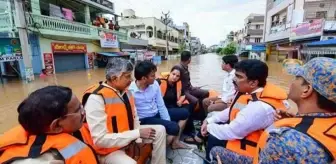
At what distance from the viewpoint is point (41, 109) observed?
34.5 inches

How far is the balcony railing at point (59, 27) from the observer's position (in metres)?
11.1

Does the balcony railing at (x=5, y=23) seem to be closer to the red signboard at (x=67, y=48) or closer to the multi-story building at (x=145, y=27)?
the red signboard at (x=67, y=48)

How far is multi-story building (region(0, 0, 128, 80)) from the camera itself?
32.1 feet

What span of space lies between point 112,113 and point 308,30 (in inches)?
689

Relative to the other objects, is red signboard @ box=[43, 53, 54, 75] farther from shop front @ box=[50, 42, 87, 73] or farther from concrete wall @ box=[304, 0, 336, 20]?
concrete wall @ box=[304, 0, 336, 20]

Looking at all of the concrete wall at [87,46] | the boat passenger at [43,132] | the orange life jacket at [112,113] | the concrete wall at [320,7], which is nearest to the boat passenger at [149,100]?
the orange life jacket at [112,113]

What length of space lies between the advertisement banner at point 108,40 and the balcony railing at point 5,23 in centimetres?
758

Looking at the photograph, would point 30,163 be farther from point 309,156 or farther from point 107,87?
point 309,156

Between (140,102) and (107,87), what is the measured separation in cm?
71

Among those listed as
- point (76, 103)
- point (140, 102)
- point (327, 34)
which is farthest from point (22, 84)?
point (327, 34)

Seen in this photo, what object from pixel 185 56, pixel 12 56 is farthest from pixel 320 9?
pixel 12 56

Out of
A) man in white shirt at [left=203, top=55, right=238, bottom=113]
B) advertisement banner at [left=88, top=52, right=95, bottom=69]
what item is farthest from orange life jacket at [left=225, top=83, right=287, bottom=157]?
advertisement banner at [left=88, top=52, right=95, bottom=69]

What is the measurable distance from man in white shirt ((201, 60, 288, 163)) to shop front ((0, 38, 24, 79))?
35.5 feet

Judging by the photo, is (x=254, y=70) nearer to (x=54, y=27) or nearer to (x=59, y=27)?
(x=54, y=27)
